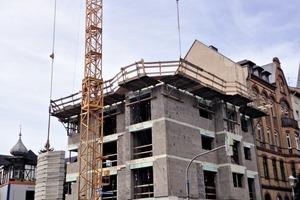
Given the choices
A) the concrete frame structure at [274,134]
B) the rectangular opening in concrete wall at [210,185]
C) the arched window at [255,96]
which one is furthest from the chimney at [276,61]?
the rectangular opening in concrete wall at [210,185]

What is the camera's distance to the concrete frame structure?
143 ft

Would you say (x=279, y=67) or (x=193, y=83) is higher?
(x=279, y=67)

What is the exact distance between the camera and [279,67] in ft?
172

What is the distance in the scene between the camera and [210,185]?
122 ft

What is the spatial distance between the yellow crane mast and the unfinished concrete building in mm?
1077

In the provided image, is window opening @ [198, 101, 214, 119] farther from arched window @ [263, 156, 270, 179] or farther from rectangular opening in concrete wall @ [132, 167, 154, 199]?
arched window @ [263, 156, 270, 179]

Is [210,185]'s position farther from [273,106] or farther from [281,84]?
[281,84]

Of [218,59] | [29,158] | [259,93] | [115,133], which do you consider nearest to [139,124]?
[115,133]

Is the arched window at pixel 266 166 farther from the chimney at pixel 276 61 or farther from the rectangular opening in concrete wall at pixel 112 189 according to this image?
the rectangular opening in concrete wall at pixel 112 189

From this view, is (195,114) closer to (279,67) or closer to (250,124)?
(250,124)

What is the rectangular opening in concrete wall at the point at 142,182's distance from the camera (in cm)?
3359

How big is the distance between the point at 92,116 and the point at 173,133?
34.3 feet

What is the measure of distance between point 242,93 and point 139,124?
11838 millimetres

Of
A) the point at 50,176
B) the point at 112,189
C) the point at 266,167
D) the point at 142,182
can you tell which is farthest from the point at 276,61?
the point at 50,176
